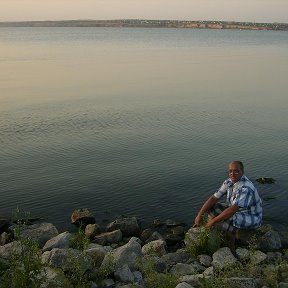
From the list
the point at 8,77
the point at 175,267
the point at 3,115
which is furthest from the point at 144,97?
the point at 175,267

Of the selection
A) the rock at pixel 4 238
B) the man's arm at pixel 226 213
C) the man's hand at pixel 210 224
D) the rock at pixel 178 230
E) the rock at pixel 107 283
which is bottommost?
the rock at pixel 178 230

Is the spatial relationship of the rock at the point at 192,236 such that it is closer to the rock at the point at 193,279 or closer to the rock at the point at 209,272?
the rock at the point at 209,272

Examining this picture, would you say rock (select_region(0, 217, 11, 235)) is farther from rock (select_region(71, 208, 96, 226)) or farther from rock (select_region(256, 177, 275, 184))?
rock (select_region(256, 177, 275, 184))

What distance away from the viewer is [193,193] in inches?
553

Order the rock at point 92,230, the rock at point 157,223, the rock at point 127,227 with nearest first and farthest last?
the rock at point 92,230, the rock at point 127,227, the rock at point 157,223

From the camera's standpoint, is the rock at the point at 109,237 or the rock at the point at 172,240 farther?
the rock at the point at 172,240

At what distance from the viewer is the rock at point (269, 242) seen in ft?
33.3

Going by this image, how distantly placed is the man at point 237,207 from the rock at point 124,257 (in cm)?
170

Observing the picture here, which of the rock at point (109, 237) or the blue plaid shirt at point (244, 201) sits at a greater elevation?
the blue plaid shirt at point (244, 201)

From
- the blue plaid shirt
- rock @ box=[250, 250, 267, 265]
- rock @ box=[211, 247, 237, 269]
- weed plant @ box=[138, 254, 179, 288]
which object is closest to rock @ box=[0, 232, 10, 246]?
weed plant @ box=[138, 254, 179, 288]

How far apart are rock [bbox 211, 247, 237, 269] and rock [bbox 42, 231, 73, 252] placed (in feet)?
10.3

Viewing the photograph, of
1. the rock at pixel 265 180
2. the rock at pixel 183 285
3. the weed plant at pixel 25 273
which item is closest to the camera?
the weed plant at pixel 25 273

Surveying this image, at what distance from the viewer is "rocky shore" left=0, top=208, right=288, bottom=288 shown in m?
7.41

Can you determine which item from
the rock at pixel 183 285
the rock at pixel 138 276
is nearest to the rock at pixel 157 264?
the rock at pixel 138 276
